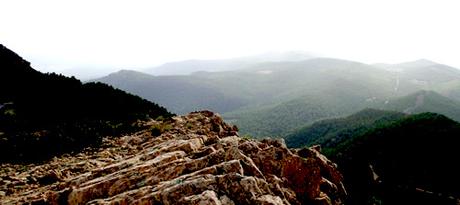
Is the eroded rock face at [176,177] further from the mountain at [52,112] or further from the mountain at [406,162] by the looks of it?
the mountain at [406,162]

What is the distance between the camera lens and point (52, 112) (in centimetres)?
3722

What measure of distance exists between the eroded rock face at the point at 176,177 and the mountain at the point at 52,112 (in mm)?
2498

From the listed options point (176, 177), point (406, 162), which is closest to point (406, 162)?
point (406, 162)

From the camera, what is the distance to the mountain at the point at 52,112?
93.0ft

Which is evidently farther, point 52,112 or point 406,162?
point 406,162

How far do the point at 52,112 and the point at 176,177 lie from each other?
2356cm

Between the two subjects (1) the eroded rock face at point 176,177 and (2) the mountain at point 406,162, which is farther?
(2) the mountain at point 406,162

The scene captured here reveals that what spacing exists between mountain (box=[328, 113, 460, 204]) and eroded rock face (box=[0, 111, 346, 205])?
661 inches

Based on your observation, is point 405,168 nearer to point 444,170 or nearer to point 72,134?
point 444,170

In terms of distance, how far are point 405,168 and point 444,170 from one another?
7.32 meters

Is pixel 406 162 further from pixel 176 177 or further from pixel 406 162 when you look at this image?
pixel 176 177

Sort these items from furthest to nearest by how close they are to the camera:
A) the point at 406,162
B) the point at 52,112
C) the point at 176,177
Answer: the point at 406,162 < the point at 52,112 < the point at 176,177

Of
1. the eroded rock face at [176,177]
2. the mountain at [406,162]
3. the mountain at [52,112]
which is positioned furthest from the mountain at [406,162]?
the mountain at [52,112]

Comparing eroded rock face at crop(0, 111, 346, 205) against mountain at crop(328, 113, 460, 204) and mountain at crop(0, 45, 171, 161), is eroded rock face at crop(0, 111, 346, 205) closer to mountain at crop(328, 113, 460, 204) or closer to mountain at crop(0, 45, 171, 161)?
mountain at crop(0, 45, 171, 161)
